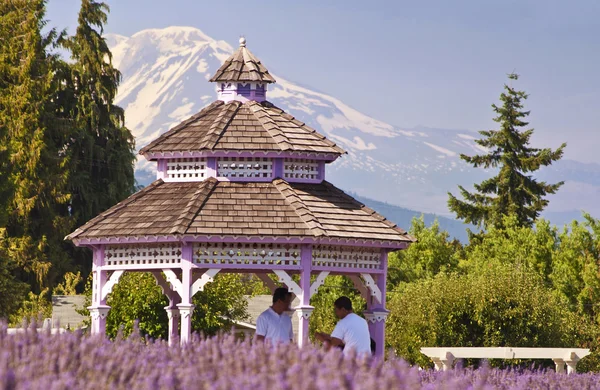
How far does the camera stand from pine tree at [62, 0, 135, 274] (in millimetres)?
67562

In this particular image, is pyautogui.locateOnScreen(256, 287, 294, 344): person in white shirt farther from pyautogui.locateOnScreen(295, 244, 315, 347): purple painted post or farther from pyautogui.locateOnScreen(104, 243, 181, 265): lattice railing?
pyautogui.locateOnScreen(104, 243, 181, 265): lattice railing

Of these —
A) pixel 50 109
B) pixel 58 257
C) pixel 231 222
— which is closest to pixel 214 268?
pixel 231 222

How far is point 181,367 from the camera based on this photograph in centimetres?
1012

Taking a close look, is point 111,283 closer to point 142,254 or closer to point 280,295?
point 142,254

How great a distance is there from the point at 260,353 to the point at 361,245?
513 inches

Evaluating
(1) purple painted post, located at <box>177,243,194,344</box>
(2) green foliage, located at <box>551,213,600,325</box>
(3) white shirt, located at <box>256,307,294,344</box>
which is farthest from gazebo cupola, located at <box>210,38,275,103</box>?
(2) green foliage, located at <box>551,213,600,325</box>

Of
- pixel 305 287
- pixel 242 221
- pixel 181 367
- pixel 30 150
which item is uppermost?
pixel 30 150

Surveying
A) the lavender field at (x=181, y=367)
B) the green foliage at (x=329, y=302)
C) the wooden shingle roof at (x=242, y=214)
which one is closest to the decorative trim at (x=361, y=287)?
the wooden shingle roof at (x=242, y=214)

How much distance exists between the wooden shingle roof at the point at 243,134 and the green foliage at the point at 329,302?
22.1 meters

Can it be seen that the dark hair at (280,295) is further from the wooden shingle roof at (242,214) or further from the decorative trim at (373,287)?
the decorative trim at (373,287)

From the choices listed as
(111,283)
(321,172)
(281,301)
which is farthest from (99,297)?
(281,301)

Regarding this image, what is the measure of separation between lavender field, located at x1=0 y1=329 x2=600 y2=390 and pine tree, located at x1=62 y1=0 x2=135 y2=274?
185 ft

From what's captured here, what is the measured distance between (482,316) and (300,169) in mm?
16400

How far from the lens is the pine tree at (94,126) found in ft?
222
